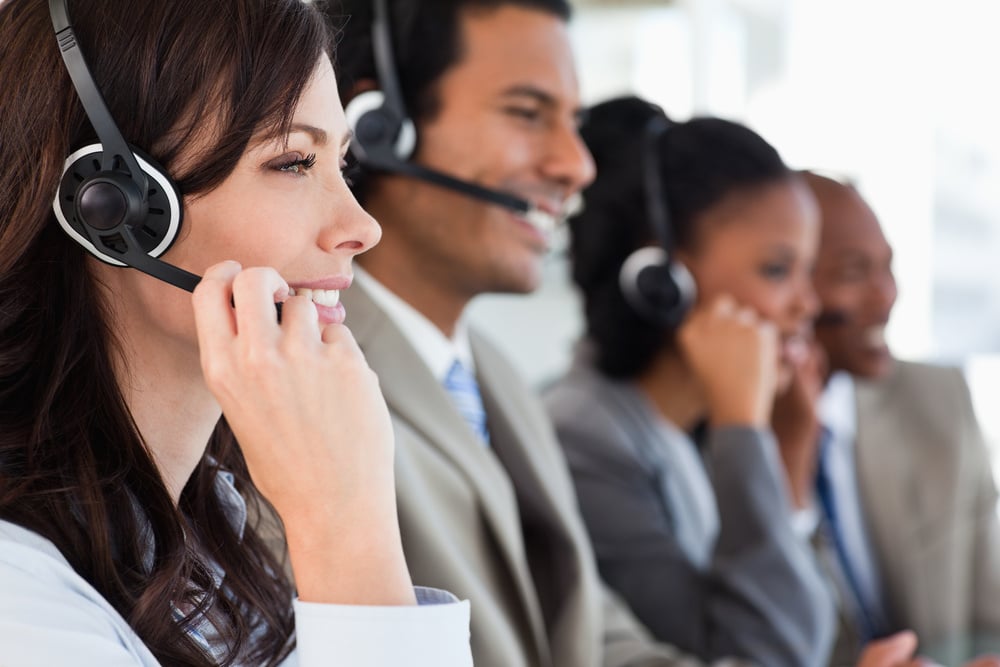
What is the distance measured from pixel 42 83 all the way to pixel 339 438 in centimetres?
30

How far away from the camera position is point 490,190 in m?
1.42

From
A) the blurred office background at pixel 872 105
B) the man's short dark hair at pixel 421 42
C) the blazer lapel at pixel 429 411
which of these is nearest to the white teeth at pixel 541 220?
the man's short dark hair at pixel 421 42

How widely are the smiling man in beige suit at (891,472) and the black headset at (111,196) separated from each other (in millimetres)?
1594

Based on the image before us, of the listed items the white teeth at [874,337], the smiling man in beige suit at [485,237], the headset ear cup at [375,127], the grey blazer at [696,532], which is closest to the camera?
the smiling man in beige suit at [485,237]

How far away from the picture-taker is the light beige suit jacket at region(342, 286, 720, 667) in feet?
3.46

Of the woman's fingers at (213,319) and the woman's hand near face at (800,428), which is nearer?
the woman's fingers at (213,319)

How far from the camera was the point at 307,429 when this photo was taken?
0.67 metres

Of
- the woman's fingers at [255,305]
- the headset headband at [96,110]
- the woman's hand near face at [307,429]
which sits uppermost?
the headset headband at [96,110]

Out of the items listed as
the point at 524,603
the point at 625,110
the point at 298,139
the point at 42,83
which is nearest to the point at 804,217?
the point at 625,110

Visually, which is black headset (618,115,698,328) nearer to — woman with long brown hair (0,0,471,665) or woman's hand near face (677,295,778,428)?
woman's hand near face (677,295,778,428)

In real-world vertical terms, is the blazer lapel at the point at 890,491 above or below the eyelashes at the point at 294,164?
below

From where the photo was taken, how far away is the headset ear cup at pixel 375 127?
4.20 feet

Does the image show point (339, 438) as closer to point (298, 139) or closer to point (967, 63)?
point (298, 139)

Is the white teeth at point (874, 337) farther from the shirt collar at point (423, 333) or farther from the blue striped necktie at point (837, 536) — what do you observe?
the shirt collar at point (423, 333)
